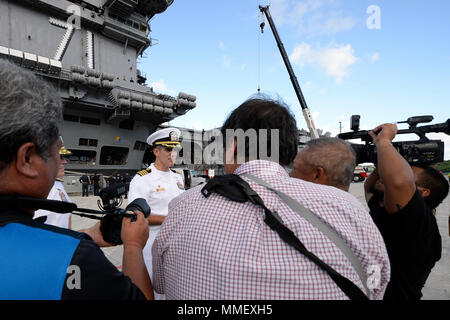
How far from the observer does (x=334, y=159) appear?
149 centimetres

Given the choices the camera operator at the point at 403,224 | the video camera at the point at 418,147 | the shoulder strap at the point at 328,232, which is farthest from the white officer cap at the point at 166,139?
the shoulder strap at the point at 328,232

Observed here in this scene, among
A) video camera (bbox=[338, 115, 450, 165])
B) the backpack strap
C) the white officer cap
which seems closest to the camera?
the backpack strap

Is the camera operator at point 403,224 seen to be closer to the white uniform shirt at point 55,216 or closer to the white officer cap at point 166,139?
the white officer cap at point 166,139

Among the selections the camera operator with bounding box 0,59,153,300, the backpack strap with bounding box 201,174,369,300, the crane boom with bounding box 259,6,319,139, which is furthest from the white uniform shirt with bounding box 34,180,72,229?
the crane boom with bounding box 259,6,319,139

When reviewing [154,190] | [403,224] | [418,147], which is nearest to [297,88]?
[154,190]

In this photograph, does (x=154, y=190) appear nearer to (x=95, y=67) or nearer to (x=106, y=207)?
(x=106, y=207)

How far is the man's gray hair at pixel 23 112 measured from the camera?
76 cm

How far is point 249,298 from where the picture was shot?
88cm

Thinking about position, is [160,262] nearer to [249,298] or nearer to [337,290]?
[249,298]

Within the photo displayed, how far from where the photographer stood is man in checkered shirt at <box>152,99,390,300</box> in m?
0.85

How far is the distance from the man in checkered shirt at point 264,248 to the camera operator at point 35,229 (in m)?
0.25

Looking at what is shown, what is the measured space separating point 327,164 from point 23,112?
1.52 metres

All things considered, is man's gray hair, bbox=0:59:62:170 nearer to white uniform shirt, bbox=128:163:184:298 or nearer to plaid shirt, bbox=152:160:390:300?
plaid shirt, bbox=152:160:390:300

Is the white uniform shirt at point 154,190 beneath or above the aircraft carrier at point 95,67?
beneath
